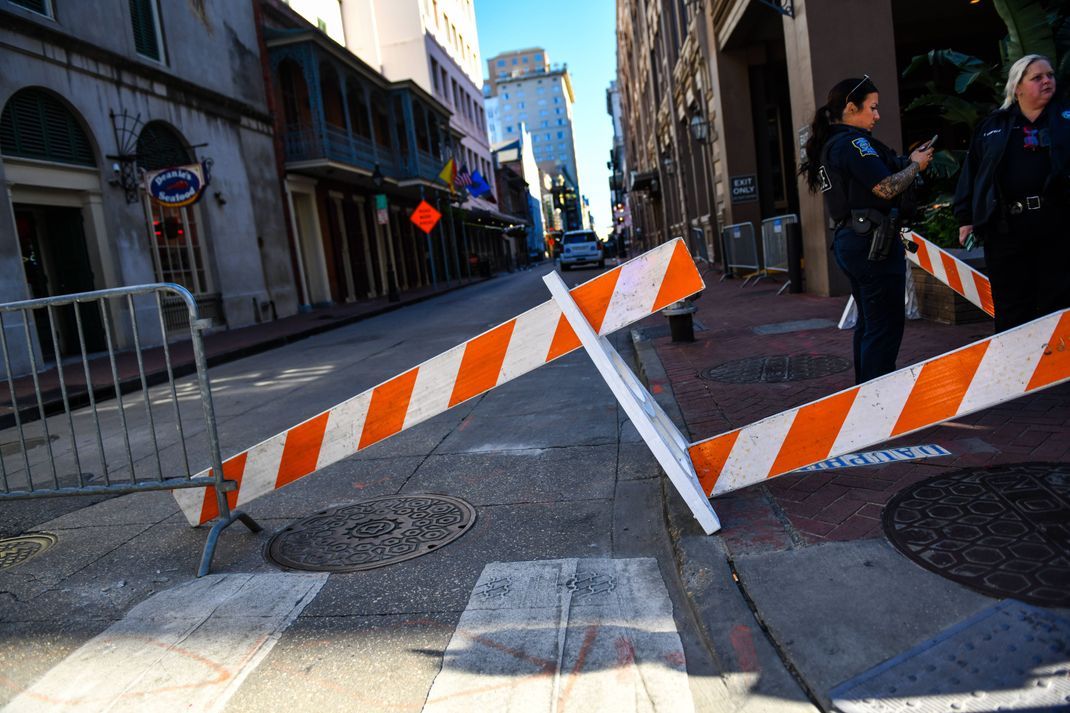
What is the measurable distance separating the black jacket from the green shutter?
17.3m

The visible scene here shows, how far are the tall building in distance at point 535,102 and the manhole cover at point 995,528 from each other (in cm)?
17748

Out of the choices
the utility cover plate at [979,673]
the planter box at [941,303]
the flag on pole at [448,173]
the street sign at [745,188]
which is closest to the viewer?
the utility cover plate at [979,673]

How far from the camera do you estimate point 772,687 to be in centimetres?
203

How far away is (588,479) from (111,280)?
13.8 meters

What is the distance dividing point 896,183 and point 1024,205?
1.07 meters

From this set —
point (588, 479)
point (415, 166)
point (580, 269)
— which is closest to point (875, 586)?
point (588, 479)

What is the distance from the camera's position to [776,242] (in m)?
12.5

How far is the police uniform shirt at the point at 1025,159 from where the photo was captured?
4.21m

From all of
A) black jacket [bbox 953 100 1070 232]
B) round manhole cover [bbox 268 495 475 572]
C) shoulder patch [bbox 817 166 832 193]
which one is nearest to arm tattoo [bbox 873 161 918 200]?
shoulder patch [bbox 817 166 832 193]

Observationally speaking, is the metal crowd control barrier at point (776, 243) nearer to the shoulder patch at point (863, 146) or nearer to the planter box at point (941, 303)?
the planter box at point (941, 303)

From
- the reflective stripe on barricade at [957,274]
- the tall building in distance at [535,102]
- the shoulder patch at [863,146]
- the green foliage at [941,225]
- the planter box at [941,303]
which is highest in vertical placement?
the tall building in distance at [535,102]

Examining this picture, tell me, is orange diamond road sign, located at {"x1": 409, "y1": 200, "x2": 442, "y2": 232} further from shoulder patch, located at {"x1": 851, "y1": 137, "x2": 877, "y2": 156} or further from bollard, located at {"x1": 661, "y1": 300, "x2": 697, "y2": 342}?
shoulder patch, located at {"x1": 851, "y1": 137, "x2": 877, "y2": 156}

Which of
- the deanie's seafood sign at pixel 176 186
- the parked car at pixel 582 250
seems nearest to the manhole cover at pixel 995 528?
the deanie's seafood sign at pixel 176 186

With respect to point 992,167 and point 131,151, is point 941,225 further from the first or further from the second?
point 131,151
